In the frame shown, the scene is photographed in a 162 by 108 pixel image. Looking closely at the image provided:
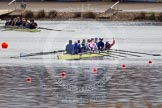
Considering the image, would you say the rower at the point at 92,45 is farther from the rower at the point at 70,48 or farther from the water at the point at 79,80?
the rower at the point at 70,48

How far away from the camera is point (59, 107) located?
956 inches

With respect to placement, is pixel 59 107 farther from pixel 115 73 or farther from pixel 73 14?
pixel 73 14

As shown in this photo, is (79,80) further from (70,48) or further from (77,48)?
(77,48)

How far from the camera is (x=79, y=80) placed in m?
31.2

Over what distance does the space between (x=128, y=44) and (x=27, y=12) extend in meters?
30.7

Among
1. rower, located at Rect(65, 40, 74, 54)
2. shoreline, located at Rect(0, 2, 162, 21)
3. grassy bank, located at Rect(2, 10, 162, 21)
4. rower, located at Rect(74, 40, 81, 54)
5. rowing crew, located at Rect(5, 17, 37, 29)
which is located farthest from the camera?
shoreline, located at Rect(0, 2, 162, 21)

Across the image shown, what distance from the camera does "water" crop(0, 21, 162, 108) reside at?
2547cm

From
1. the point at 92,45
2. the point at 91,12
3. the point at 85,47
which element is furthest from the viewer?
the point at 91,12

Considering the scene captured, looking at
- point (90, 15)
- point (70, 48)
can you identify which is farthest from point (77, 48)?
point (90, 15)

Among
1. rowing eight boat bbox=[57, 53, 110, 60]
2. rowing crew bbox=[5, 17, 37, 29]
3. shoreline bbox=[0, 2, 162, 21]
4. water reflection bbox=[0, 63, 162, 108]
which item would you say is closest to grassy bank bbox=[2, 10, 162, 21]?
shoreline bbox=[0, 2, 162, 21]

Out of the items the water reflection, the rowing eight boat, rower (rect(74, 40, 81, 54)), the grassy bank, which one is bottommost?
the water reflection

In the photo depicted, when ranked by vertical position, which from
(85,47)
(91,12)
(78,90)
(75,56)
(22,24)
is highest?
(91,12)

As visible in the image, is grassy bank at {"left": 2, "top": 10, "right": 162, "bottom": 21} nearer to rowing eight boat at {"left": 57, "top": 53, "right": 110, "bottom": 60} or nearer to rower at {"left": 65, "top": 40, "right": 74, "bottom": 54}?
rowing eight boat at {"left": 57, "top": 53, "right": 110, "bottom": 60}

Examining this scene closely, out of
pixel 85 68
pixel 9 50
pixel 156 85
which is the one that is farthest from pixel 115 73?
pixel 9 50
